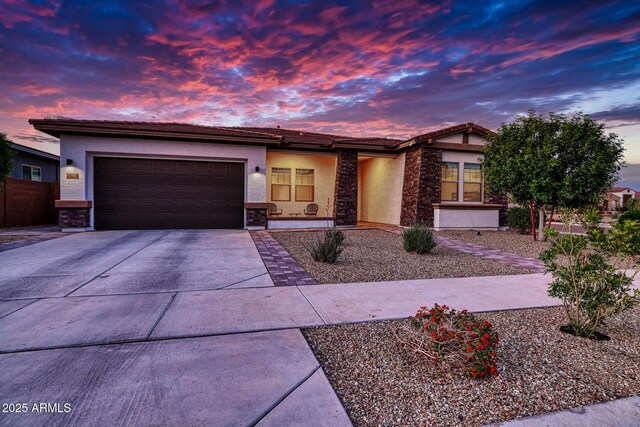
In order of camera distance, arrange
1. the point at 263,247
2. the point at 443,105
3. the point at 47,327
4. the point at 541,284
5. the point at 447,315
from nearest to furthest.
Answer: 1. the point at 447,315
2. the point at 47,327
3. the point at 541,284
4. the point at 263,247
5. the point at 443,105

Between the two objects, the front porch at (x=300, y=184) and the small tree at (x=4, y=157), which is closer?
the small tree at (x=4, y=157)

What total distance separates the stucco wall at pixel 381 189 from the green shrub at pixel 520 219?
5165 mm

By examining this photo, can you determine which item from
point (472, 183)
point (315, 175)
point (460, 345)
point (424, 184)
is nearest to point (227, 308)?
point (460, 345)

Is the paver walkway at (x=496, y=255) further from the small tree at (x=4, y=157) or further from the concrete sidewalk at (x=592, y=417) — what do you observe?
the small tree at (x=4, y=157)

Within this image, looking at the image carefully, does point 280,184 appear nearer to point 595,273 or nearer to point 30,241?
point 30,241

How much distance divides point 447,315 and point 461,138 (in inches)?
562

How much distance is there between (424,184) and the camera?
47.6 ft

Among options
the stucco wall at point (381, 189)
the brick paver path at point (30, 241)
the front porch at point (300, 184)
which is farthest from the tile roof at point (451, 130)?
the brick paver path at point (30, 241)

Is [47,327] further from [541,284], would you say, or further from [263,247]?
[541,284]

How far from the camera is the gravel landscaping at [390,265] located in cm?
629

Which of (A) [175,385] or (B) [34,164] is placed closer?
(A) [175,385]

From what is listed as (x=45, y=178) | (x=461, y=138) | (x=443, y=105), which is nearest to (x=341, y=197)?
(x=461, y=138)

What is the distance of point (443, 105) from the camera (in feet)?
55.7

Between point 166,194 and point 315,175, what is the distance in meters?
7.53
